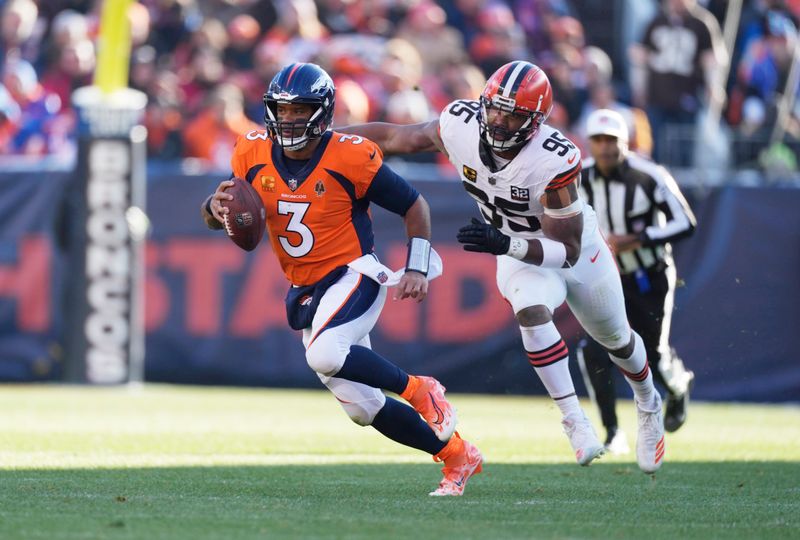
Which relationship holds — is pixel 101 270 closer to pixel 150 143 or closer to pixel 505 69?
pixel 150 143

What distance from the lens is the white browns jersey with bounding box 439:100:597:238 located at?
6.85m

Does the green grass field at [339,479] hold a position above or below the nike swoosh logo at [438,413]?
below

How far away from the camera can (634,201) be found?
9.16 metres

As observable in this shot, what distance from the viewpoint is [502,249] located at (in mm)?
6500

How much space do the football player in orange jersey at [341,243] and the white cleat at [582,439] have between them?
0.58 m

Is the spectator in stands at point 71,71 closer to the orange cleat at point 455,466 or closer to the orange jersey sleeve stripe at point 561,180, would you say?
the orange jersey sleeve stripe at point 561,180

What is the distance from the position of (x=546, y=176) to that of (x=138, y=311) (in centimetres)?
669

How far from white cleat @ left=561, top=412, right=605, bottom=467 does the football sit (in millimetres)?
1805

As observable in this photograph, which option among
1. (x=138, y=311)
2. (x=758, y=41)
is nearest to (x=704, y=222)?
(x=758, y=41)

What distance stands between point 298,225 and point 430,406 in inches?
39.3

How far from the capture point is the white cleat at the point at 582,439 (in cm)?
690

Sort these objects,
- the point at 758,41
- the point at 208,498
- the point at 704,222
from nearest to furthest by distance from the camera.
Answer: the point at 208,498, the point at 704,222, the point at 758,41

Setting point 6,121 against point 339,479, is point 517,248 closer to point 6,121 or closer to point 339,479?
point 339,479

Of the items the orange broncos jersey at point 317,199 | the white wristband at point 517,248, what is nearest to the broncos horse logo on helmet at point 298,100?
the orange broncos jersey at point 317,199
